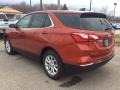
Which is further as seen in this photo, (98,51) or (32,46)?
(32,46)

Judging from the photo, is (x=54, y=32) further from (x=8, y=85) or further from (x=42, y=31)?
(x=8, y=85)

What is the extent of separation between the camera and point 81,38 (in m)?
4.74

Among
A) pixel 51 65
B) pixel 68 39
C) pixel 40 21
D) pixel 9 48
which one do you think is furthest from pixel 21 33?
pixel 68 39

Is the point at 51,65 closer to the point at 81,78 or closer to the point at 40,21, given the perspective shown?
the point at 81,78

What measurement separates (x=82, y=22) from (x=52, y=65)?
4.44 ft

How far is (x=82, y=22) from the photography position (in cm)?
503

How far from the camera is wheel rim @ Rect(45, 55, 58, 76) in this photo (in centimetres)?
544

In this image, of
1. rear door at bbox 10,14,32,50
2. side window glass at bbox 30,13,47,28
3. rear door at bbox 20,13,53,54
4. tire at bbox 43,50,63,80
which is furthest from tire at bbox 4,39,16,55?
tire at bbox 43,50,63,80

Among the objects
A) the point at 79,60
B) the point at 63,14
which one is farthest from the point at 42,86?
the point at 63,14

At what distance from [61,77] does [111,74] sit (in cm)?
141

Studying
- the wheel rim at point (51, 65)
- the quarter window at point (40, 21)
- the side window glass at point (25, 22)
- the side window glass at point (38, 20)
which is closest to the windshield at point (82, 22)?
the quarter window at point (40, 21)

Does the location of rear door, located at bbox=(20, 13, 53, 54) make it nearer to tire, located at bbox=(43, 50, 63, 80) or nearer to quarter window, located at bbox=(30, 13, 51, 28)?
quarter window, located at bbox=(30, 13, 51, 28)

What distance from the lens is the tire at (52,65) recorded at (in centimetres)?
525

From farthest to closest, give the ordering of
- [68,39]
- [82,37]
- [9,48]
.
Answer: [9,48], [68,39], [82,37]
